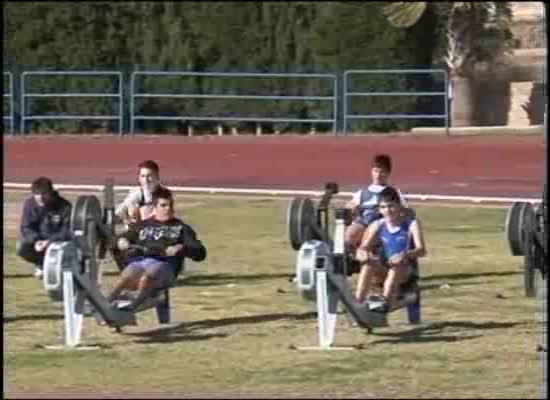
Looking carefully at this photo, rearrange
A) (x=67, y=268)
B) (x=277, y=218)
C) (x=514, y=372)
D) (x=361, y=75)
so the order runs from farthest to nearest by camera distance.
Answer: (x=361, y=75), (x=277, y=218), (x=67, y=268), (x=514, y=372)

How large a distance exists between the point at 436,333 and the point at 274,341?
1.17 metres

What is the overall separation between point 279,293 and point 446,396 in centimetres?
507

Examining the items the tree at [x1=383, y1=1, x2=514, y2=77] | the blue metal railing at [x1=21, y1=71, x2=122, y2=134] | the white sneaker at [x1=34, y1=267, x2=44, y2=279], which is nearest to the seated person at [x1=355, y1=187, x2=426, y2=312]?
the white sneaker at [x1=34, y1=267, x2=44, y2=279]

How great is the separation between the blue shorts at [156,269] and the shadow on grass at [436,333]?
1522mm

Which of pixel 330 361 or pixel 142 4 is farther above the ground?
pixel 142 4

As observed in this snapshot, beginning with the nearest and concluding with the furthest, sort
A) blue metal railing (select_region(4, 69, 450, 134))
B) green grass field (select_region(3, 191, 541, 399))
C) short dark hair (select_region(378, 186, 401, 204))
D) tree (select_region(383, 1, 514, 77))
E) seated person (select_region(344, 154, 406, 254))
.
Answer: green grass field (select_region(3, 191, 541, 399)), short dark hair (select_region(378, 186, 401, 204)), seated person (select_region(344, 154, 406, 254)), blue metal railing (select_region(4, 69, 450, 134)), tree (select_region(383, 1, 514, 77))

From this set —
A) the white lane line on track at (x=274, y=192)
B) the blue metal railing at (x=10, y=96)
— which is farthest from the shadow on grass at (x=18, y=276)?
the blue metal railing at (x=10, y=96)

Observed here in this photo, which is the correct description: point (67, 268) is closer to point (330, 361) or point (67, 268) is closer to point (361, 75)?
point (330, 361)

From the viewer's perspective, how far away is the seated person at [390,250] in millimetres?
12594

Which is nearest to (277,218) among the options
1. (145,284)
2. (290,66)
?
(145,284)

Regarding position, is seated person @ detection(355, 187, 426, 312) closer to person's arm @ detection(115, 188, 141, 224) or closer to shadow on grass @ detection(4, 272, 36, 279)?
person's arm @ detection(115, 188, 141, 224)

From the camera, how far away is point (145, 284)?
12.7 meters

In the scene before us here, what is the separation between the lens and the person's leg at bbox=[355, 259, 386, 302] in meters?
12.5

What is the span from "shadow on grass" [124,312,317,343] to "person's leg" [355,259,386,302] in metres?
0.95
